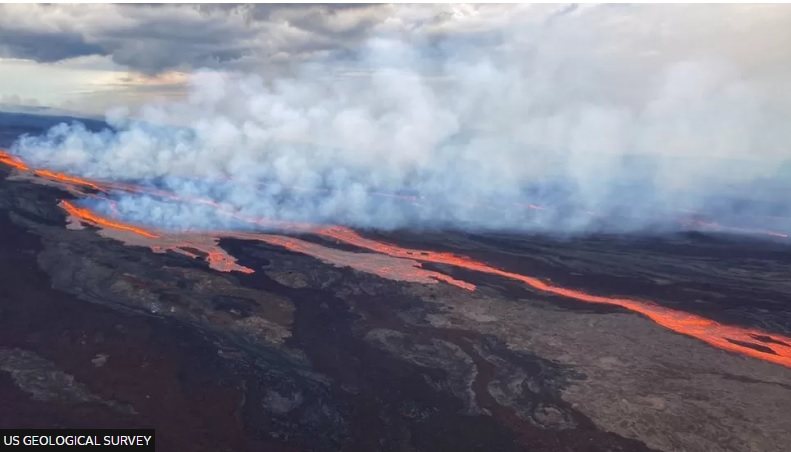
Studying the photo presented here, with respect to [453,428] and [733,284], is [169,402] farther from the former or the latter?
[733,284]

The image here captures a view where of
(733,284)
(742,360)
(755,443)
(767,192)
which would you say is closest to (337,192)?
(733,284)

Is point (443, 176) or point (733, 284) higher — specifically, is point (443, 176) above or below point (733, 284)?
above

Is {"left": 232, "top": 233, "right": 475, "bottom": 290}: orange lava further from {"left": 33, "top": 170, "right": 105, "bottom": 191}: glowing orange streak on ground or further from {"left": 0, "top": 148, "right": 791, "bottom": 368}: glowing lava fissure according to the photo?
{"left": 33, "top": 170, "right": 105, "bottom": 191}: glowing orange streak on ground

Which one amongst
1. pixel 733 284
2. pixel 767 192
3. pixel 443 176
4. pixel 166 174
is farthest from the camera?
pixel 767 192

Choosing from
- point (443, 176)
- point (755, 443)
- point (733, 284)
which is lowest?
point (755, 443)

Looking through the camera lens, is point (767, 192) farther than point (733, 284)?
Yes
